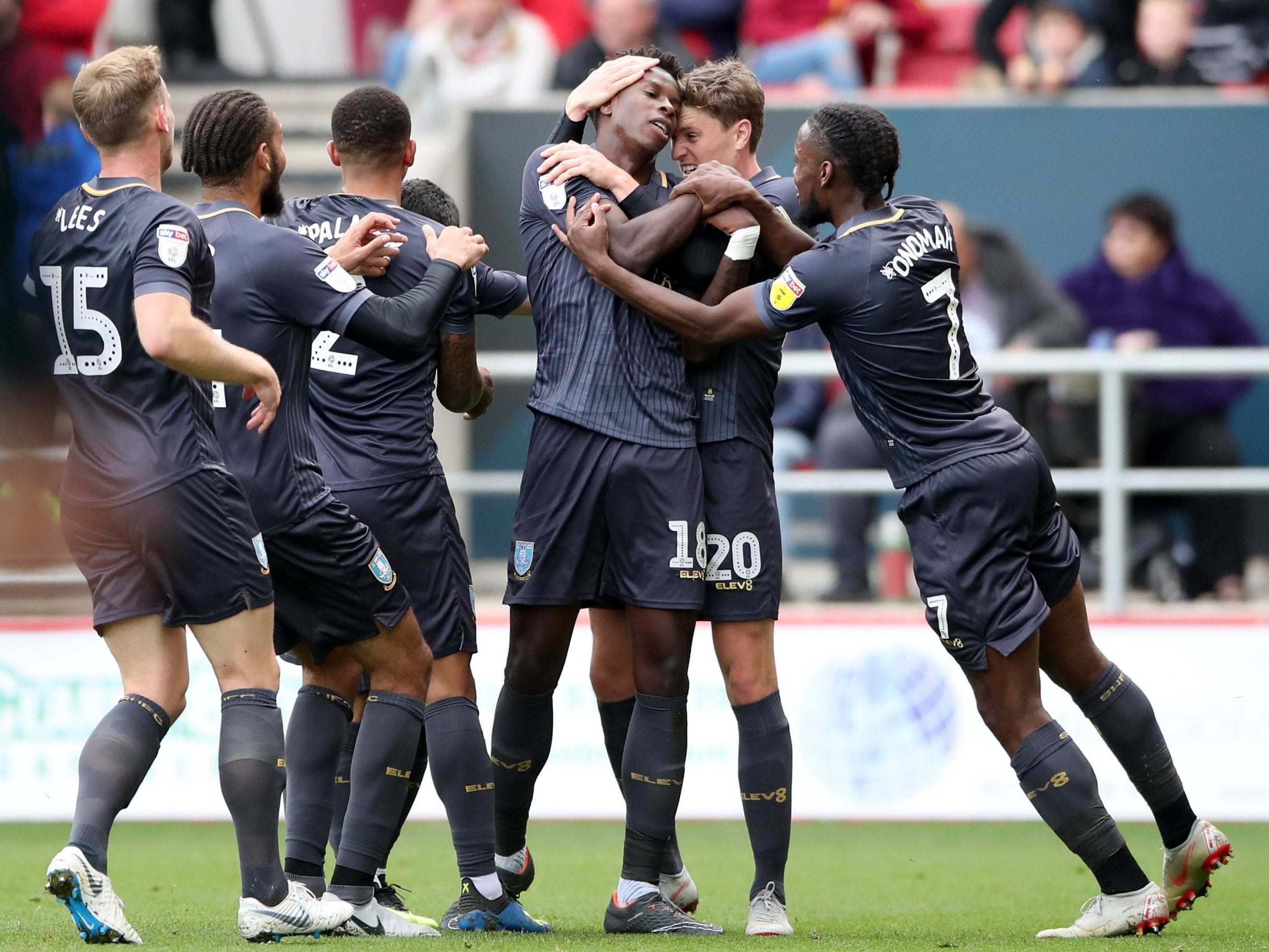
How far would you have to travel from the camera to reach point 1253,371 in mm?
8086

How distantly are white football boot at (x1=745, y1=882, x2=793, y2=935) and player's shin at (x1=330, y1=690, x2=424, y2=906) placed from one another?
1.04 m

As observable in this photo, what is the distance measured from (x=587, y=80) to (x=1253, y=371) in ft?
13.9

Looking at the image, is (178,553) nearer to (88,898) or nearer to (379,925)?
(88,898)

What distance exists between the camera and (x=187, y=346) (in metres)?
4.20

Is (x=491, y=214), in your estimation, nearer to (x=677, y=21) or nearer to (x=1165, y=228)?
(x=677, y=21)

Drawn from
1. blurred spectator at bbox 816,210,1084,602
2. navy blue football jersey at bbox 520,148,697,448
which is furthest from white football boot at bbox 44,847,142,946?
blurred spectator at bbox 816,210,1084,602

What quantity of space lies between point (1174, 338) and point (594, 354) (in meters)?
5.03

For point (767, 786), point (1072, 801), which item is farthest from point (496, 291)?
point (1072, 801)

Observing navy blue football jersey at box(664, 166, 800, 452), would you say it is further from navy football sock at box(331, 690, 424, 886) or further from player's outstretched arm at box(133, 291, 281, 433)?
player's outstretched arm at box(133, 291, 281, 433)

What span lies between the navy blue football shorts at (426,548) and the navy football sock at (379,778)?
0.73 feet

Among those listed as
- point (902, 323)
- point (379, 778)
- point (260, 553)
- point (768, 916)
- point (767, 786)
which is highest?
point (902, 323)

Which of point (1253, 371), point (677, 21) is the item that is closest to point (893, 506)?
point (1253, 371)

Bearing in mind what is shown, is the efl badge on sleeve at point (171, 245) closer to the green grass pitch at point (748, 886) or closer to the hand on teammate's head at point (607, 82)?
the hand on teammate's head at point (607, 82)

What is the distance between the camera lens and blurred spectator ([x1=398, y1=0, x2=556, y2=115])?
11.0 metres
